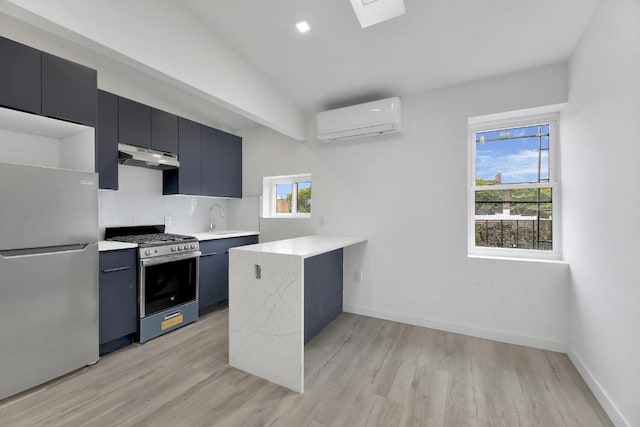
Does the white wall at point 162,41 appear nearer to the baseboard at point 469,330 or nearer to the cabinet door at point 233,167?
the cabinet door at point 233,167

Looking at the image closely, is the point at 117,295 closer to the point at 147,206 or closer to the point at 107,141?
the point at 147,206

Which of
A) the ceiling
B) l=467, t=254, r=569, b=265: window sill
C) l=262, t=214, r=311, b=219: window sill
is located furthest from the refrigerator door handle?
l=467, t=254, r=569, b=265: window sill

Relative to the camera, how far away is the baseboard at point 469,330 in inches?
91.4

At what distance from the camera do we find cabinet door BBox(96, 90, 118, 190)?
Result: 2.42 m

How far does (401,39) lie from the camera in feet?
6.77

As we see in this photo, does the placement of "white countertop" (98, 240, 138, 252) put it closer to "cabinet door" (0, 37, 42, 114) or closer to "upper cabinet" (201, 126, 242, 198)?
"cabinet door" (0, 37, 42, 114)

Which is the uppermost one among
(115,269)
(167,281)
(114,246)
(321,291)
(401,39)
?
(401,39)

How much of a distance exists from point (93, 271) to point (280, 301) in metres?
1.46

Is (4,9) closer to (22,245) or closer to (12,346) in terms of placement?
(22,245)

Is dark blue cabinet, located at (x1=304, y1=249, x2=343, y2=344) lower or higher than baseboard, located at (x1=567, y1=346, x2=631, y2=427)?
higher

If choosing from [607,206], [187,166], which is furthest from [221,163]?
[607,206]

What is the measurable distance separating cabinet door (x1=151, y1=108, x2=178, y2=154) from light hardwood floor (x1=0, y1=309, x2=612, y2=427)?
6.47ft

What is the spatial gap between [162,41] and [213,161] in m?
1.90

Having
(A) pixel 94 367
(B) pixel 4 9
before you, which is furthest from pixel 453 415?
(B) pixel 4 9
